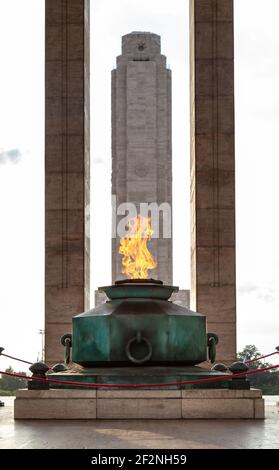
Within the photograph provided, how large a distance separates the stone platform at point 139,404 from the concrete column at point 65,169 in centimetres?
1144

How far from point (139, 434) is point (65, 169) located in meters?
15.7

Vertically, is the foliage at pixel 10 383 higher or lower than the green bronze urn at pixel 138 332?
lower

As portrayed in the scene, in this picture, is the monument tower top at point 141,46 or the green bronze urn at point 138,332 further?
the monument tower top at point 141,46

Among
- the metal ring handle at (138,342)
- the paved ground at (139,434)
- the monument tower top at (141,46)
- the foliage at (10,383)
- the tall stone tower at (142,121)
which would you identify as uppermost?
the monument tower top at (141,46)

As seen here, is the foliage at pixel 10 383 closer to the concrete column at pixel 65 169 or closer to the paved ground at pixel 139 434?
the concrete column at pixel 65 169

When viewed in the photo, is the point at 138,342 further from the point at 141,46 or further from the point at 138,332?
the point at 141,46

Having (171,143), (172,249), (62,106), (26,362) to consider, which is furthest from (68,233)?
(171,143)

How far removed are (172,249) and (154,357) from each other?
58400mm

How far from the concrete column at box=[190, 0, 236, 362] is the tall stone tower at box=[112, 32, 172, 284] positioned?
4641cm

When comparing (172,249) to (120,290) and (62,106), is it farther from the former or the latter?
(120,290)

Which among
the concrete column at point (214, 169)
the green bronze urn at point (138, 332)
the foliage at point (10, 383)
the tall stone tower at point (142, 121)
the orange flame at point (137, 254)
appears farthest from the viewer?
the tall stone tower at point (142, 121)

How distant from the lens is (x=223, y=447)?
26.5ft

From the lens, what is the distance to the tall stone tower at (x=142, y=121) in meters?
72.4

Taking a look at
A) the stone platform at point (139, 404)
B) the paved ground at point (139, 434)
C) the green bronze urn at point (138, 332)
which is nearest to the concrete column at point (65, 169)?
the green bronze urn at point (138, 332)
